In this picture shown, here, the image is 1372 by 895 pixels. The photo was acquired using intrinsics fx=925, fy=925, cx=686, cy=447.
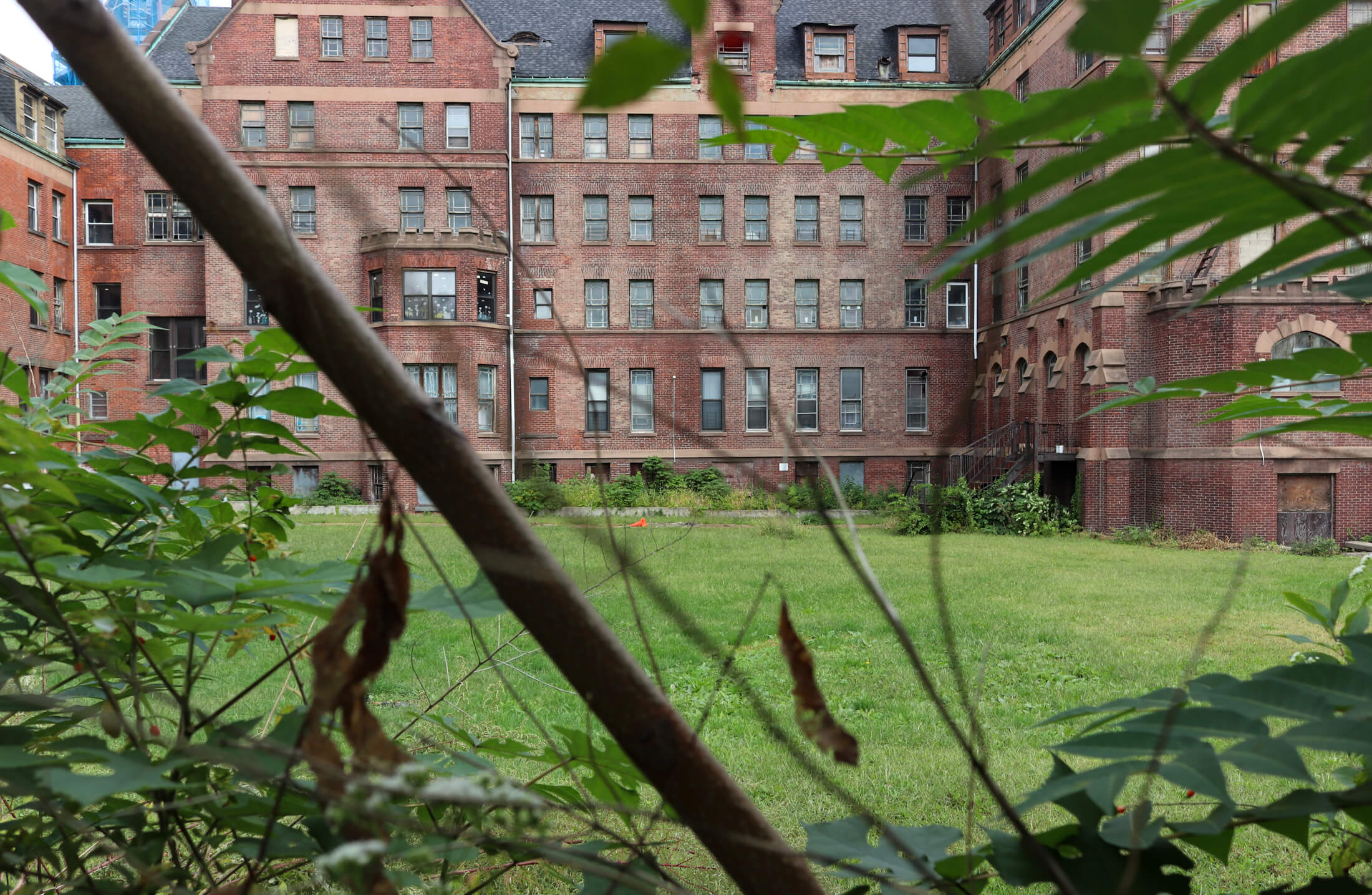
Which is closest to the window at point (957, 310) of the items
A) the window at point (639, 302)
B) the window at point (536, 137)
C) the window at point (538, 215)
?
the window at point (639, 302)

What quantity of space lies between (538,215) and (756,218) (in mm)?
5915

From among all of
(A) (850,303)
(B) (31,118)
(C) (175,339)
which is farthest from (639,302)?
(B) (31,118)

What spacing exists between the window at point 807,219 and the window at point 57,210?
1981cm

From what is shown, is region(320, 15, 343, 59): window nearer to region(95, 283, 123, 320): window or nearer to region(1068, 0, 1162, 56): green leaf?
region(95, 283, 123, 320): window

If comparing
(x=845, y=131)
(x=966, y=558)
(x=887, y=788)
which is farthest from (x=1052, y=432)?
(x=845, y=131)

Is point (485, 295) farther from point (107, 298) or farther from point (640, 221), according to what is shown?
point (107, 298)

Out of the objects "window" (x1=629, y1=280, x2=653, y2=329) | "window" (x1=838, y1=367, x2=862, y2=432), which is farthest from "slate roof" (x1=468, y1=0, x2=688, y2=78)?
"window" (x1=838, y1=367, x2=862, y2=432)

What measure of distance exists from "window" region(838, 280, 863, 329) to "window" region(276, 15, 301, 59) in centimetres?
1559

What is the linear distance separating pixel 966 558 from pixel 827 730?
41.1 ft

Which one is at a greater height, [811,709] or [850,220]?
[850,220]

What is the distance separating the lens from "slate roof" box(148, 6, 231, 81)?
25734mm

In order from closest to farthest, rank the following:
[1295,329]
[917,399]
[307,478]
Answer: [1295,329] < [307,478] < [917,399]

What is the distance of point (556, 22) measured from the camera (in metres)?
27.2

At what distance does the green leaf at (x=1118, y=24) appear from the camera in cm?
37
